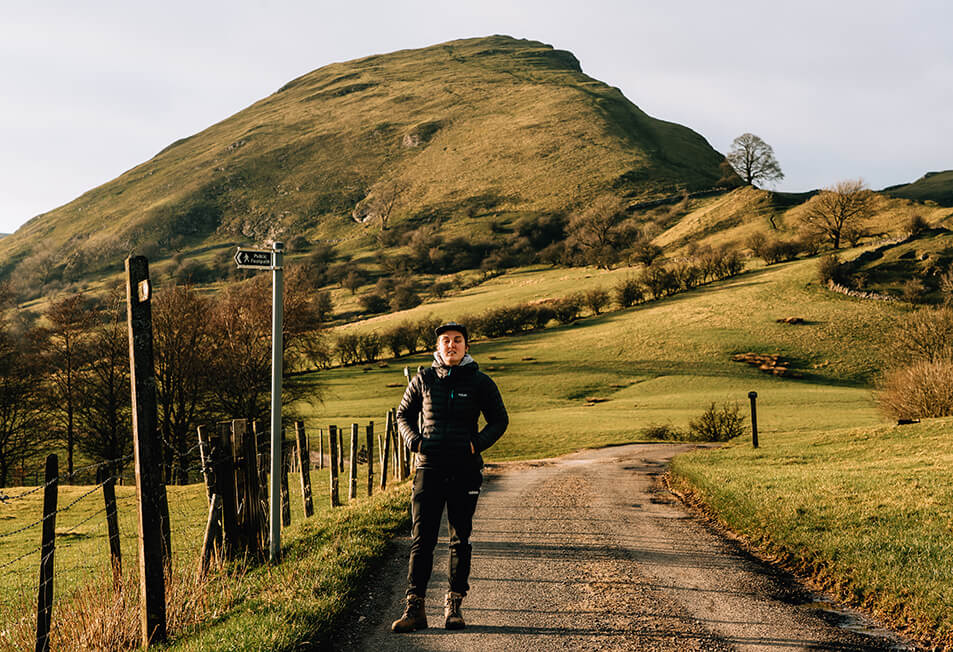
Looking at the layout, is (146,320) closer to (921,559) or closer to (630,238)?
(921,559)

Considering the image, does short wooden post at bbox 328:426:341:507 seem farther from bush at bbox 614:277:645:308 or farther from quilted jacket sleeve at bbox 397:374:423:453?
bush at bbox 614:277:645:308

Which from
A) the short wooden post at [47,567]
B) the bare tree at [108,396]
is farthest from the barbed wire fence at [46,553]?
the bare tree at [108,396]

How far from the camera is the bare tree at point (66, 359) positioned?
4422 cm

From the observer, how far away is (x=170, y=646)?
6172mm

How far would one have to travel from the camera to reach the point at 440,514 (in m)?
6.74

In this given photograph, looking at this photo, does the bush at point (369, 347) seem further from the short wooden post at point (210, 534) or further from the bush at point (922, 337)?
the short wooden post at point (210, 534)

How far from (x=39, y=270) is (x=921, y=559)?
235343mm

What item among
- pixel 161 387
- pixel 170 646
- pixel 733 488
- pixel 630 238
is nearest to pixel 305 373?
pixel 161 387

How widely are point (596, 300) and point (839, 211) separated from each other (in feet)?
140

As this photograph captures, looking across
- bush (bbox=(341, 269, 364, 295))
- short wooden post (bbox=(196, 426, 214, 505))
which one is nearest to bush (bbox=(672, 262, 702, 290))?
bush (bbox=(341, 269, 364, 295))

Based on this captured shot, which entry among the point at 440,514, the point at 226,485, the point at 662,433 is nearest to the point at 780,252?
the point at 662,433

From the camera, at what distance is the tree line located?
1612 inches

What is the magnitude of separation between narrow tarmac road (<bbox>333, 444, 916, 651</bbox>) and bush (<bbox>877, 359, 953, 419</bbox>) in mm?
20273

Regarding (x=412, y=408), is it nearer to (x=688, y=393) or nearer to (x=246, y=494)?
(x=246, y=494)
